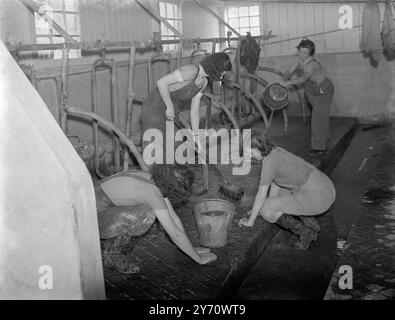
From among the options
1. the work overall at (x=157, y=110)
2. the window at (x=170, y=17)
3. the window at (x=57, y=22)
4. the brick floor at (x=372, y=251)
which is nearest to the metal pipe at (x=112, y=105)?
the work overall at (x=157, y=110)

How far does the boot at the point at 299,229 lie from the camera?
5.08 m

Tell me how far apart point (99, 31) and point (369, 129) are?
6.47 metres

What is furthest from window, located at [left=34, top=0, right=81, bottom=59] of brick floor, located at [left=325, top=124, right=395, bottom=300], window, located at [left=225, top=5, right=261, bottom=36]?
window, located at [left=225, top=5, right=261, bottom=36]

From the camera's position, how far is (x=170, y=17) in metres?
10.1

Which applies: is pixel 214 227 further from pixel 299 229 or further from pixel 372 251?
pixel 372 251

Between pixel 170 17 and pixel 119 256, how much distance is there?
703cm

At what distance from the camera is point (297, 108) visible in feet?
38.7

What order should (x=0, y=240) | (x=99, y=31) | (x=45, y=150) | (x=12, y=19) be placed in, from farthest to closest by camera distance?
1. (x=99, y=31)
2. (x=12, y=19)
3. (x=0, y=240)
4. (x=45, y=150)

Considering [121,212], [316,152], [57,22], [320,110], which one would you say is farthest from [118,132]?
[320,110]

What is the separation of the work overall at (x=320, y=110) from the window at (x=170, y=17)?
305cm
